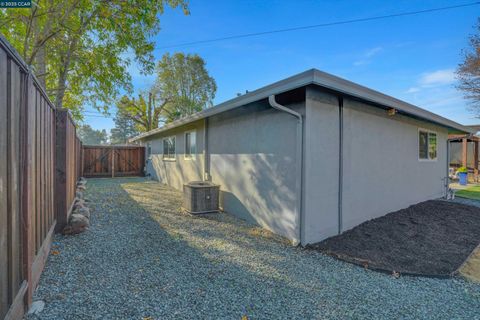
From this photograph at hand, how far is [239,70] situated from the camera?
1300 centimetres

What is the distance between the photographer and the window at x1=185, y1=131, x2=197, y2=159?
339 inches

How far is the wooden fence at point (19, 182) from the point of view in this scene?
5.53ft

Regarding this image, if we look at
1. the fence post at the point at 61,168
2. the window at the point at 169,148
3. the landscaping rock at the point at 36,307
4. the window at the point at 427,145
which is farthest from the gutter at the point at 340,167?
the window at the point at 169,148

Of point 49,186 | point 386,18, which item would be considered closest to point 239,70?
point 386,18

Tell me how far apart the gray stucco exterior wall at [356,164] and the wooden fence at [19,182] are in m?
3.54

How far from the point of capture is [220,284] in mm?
2900

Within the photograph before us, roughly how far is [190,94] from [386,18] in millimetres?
Answer: 18974

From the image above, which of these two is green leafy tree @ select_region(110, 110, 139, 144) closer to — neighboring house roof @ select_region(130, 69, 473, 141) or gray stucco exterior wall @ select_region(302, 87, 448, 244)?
neighboring house roof @ select_region(130, 69, 473, 141)

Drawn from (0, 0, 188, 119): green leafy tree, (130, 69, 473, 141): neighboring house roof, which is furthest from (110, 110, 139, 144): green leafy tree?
(130, 69, 473, 141): neighboring house roof

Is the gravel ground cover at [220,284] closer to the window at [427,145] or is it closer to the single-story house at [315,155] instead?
the single-story house at [315,155]

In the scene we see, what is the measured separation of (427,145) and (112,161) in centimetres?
1576

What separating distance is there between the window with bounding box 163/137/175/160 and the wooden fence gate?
206 inches

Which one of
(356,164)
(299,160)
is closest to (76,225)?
(299,160)

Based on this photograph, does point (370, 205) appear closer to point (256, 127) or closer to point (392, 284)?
point (392, 284)
